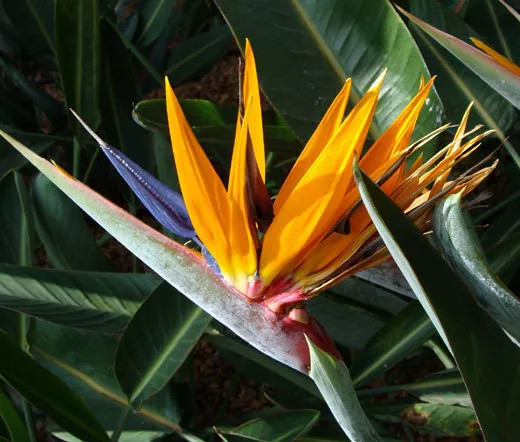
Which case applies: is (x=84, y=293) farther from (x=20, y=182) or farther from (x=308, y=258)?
(x=308, y=258)

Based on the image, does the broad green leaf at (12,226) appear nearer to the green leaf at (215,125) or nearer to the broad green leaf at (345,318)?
the green leaf at (215,125)

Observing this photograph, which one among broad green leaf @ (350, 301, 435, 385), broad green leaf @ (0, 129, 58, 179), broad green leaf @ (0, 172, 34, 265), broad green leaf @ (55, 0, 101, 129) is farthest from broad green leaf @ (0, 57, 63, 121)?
broad green leaf @ (350, 301, 435, 385)

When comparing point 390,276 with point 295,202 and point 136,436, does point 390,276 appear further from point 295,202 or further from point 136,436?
point 136,436

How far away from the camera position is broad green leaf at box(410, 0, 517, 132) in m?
0.89

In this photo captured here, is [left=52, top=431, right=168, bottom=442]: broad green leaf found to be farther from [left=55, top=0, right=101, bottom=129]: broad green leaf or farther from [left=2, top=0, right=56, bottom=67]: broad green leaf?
[left=2, top=0, right=56, bottom=67]: broad green leaf

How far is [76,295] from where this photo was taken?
2.74 ft

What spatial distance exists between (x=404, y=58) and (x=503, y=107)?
0.18 m

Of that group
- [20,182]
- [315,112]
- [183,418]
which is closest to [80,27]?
[20,182]

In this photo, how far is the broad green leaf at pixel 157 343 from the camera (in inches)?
30.9

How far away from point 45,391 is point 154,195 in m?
0.33

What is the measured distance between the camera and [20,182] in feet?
2.78

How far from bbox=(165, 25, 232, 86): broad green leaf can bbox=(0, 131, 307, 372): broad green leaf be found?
3.04ft

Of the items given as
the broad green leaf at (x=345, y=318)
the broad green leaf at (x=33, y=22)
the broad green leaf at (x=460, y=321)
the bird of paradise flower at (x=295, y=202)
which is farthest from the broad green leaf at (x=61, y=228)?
the broad green leaf at (x=460, y=321)

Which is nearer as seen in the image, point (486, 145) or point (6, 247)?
point (6, 247)
